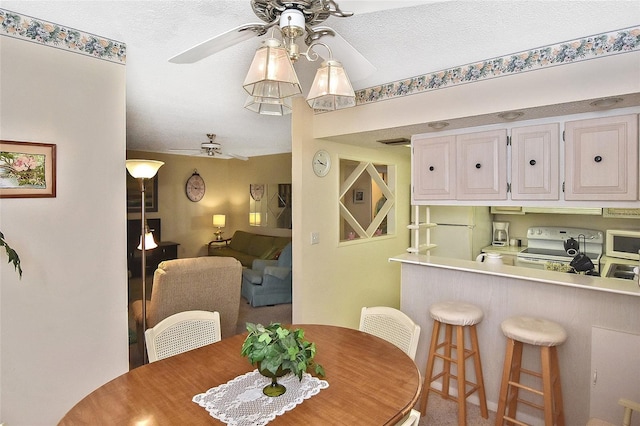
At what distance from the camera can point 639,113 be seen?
1.98 meters

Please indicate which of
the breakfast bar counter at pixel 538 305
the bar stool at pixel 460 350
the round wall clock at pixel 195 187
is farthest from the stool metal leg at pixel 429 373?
the round wall clock at pixel 195 187

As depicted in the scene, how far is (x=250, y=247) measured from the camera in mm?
6398

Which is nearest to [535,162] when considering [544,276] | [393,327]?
[544,276]

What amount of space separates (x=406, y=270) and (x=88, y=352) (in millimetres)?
2267

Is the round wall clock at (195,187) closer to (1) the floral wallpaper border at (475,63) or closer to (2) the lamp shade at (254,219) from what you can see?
(2) the lamp shade at (254,219)

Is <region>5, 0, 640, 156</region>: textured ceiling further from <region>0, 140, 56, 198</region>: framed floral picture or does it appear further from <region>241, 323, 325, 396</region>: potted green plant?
<region>241, 323, 325, 396</region>: potted green plant

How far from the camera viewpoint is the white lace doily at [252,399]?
116 cm

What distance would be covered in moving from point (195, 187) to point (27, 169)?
5.28 metres

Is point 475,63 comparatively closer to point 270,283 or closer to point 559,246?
point 559,246

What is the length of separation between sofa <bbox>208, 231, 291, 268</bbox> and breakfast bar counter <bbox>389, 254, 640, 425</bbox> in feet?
10.9

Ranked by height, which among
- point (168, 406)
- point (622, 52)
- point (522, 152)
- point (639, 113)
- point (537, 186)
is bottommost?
point (168, 406)

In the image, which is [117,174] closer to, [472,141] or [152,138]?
[472,141]

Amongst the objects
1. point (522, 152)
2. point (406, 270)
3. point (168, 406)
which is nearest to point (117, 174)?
point (168, 406)

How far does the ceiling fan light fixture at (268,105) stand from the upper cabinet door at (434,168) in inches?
63.1
